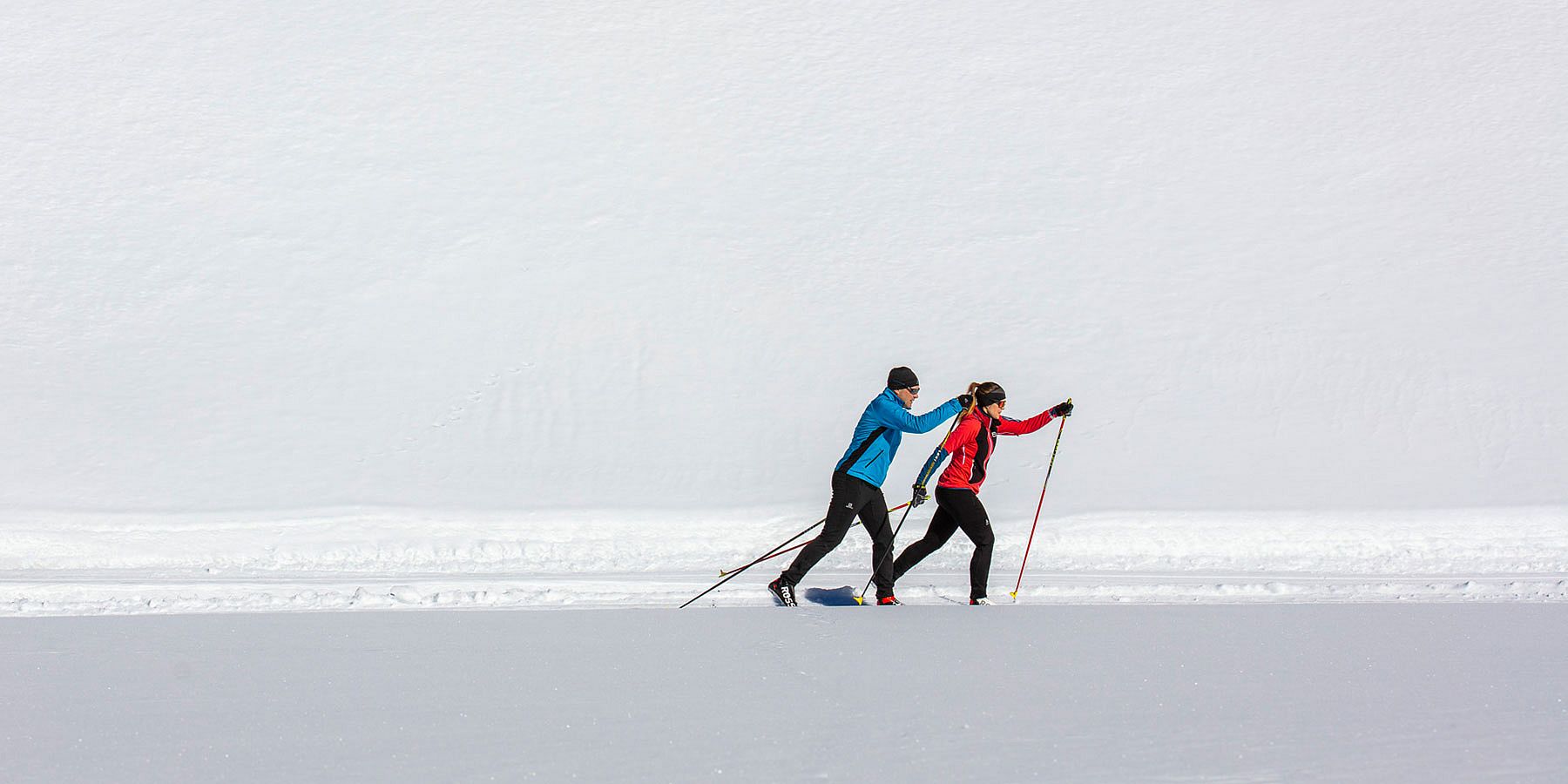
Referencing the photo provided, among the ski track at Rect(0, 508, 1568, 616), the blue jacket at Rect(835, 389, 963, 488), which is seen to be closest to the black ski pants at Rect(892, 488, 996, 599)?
the ski track at Rect(0, 508, 1568, 616)

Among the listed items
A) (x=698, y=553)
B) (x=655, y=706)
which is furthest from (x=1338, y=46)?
(x=655, y=706)

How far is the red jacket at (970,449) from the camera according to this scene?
6.08 m

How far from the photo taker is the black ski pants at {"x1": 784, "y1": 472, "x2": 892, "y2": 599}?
6.04m

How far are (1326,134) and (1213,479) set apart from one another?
7.15 m

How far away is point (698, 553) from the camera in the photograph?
803 centimetres

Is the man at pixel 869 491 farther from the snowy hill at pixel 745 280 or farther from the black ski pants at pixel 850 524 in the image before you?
the snowy hill at pixel 745 280

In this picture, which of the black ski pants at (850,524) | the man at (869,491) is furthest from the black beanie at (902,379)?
the black ski pants at (850,524)

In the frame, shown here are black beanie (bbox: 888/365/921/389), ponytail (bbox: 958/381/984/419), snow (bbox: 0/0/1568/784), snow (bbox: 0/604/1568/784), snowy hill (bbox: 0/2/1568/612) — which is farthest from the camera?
snowy hill (bbox: 0/2/1568/612)

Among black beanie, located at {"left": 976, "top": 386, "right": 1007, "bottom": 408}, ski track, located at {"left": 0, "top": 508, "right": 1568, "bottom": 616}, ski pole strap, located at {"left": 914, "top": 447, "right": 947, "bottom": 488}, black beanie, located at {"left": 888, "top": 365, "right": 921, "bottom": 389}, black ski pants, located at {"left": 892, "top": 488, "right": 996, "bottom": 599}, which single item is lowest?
ski track, located at {"left": 0, "top": 508, "right": 1568, "bottom": 616}

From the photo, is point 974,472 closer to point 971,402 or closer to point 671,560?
point 971,402

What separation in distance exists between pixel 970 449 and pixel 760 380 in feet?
16.2

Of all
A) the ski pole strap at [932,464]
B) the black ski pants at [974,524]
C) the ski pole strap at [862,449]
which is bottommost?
the black ski pants at [974,524]

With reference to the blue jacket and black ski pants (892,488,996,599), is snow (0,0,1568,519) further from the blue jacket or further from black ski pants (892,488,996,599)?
the blue jacket

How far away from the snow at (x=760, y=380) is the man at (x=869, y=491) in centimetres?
49
